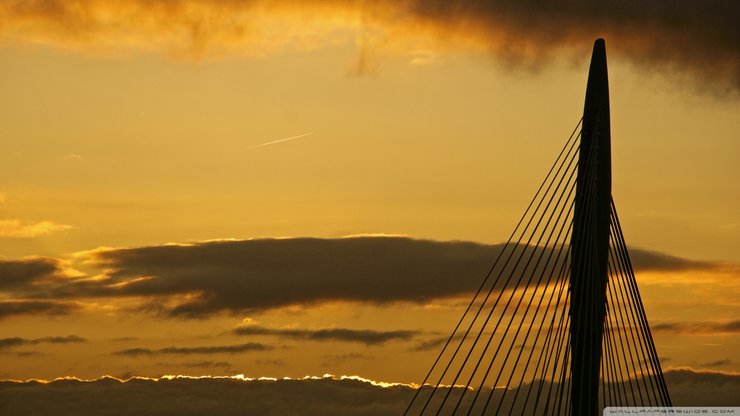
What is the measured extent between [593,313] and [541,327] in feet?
4.97

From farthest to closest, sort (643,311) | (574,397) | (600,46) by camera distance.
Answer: (643,311), (600,46), (574,397)

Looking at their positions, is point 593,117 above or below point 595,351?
above

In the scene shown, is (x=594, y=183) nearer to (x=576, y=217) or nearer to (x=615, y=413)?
(x=576, y=217)

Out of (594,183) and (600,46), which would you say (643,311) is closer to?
(594,183)

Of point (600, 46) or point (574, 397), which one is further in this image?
point (600, 46)

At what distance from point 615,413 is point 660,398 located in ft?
8.23

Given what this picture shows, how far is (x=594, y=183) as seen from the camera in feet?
146

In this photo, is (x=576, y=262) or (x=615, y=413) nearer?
(x=576, y=262)

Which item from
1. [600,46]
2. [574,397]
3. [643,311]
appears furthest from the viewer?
[643,311]

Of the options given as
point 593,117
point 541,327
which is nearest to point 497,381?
point 541,327

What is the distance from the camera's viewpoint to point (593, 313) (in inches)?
1686

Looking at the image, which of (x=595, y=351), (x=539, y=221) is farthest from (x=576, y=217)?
(x=595, y=351)

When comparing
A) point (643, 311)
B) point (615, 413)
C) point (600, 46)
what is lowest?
point (615, 413)

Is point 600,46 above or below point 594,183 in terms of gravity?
above
